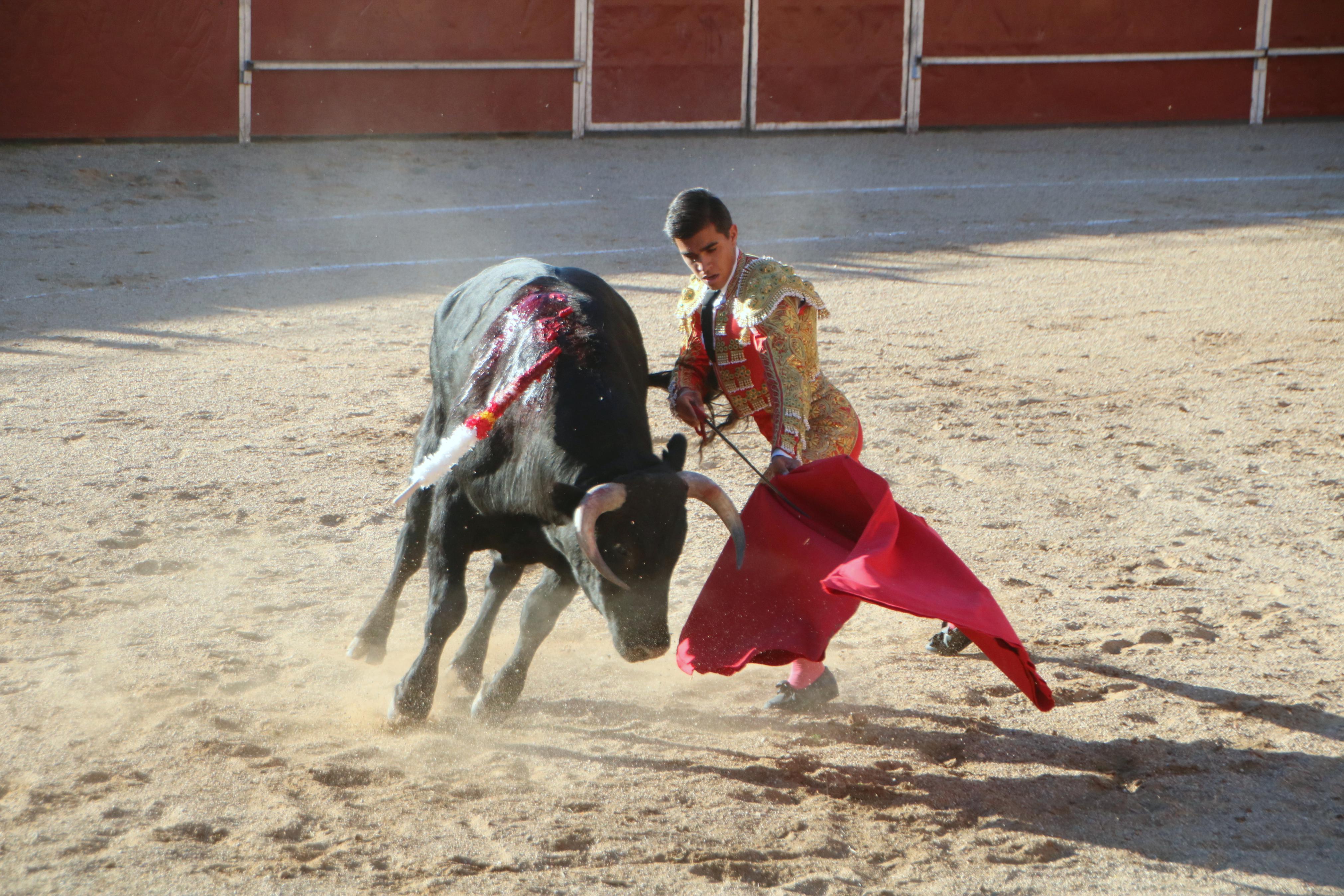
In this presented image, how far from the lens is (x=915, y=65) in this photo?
12.0 m

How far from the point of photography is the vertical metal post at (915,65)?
1180cm

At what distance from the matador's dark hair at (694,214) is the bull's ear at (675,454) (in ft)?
1.49

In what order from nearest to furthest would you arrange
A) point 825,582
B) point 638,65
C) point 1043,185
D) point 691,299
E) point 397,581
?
point 825,582 < point 691,299 < point 397,581 < point 1043,185 < point 638,65

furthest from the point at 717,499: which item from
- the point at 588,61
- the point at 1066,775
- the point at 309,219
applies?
the point at 588,61

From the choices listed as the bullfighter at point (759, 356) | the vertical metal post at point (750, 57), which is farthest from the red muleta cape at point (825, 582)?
the vertical metal post at point (750, 57)

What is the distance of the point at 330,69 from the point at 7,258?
370 centimetres

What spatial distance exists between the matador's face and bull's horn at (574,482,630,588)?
59 centimetres

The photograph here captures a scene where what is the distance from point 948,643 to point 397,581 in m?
1.41

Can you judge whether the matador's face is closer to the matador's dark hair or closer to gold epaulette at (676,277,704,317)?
the matador's dark hair

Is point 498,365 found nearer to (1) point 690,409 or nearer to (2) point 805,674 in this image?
(1) point 690,409

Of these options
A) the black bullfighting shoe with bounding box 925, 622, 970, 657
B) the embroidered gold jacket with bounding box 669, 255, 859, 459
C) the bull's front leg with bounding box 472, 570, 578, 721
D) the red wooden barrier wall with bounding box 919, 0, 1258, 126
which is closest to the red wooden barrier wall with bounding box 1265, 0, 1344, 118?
the red wooden barrier wall with bounding box 919, 0, 1258, 126

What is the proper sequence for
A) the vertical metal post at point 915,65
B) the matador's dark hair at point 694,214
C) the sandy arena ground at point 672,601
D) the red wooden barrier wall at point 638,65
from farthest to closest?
the vertical metal post at point 915,65 < the red wooden barrier wall at point 638,65 < the matador's dark hair at point 694,214 < the sandy arena ground at point 672,601

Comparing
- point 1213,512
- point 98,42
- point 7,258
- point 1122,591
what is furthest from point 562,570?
point 98,42

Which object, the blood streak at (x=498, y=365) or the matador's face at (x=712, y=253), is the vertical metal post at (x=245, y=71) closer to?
the blood streak at (x=498, y=365)
